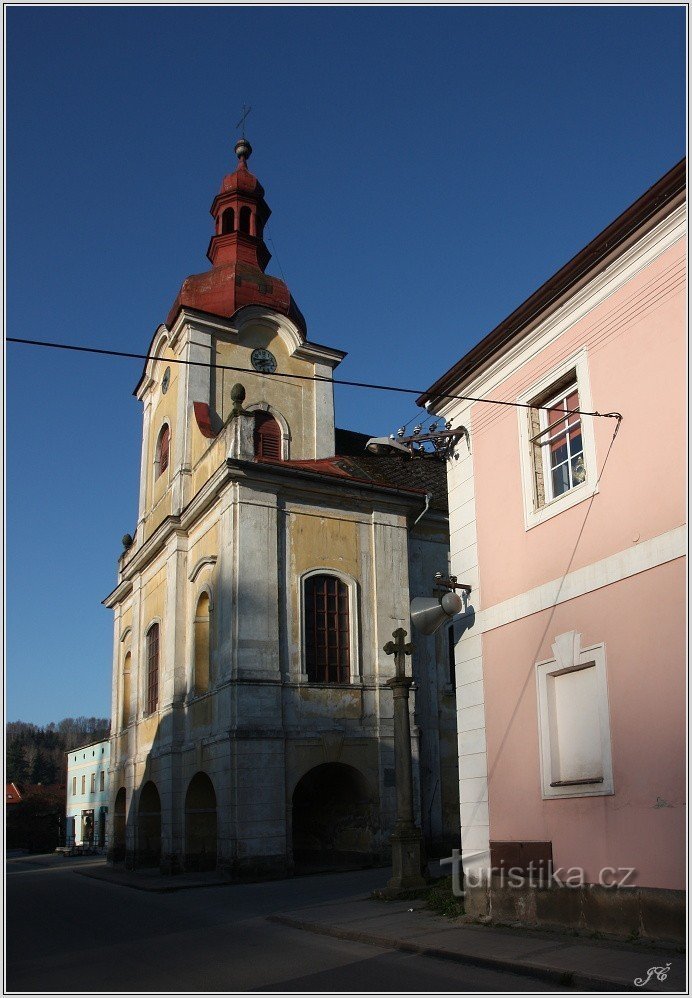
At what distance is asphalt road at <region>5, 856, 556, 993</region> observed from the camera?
769cm

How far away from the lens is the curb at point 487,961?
6.84 m

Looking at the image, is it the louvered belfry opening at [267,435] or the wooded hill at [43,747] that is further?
the wooded hill at [43,747]

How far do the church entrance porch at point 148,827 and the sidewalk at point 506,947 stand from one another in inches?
593

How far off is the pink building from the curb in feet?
4.65

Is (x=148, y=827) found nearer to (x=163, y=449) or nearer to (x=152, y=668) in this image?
(x=152, y=668)

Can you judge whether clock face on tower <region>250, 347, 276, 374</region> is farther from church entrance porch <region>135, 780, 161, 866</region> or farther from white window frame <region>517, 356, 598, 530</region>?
white window frame <region>517, 356, 598, 530</region>

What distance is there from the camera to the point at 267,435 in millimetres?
26922

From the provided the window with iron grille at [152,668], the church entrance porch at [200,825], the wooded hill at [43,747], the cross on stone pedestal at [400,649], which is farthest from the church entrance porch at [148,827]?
the wooded hill at [43,747]

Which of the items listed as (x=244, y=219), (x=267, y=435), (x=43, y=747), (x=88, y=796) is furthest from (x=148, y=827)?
(x=43, y=747)

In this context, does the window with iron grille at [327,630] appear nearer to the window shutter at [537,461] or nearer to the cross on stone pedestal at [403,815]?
the cross on stone pedestal at [403,815]

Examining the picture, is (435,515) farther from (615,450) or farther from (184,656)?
(615,450)

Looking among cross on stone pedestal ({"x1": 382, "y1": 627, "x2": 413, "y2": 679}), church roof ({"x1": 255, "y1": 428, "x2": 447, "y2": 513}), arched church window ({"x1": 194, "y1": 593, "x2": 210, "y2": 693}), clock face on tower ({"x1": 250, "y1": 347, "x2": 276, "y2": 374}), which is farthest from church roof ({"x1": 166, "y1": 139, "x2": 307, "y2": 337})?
cross on stone pedestal ({"x1": 382, "y1": 627, "x2": 413, "y2": 679})

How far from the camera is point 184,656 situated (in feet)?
77.9

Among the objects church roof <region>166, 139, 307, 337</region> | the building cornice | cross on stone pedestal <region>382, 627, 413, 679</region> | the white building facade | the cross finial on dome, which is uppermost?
the cross finial on dome
